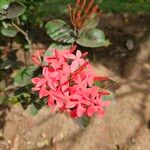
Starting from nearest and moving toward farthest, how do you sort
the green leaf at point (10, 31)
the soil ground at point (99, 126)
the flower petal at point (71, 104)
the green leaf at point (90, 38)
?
the flower petal at point (71, 104)
the green leaf at point (90, 38)
the green leaf at point (10, 31)
the soil ground at point (99, 126)

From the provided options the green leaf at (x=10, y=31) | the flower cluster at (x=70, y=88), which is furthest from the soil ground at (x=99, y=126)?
the flower cluster at (x=70, y=88)

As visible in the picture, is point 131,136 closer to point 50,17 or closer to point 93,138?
point 93,138

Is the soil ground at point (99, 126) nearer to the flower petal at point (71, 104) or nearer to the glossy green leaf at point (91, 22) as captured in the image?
the glossy green leaf at point (91, 22)

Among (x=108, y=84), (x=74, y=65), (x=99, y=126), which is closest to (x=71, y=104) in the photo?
(x=74, y=65)

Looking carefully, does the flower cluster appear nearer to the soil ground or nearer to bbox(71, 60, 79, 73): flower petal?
bbox(71, 60, 79, 73): flower petal

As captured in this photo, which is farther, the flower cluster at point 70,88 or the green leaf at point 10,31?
the green leaf at point 10,31

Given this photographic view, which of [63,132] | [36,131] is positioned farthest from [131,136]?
[36,131]
